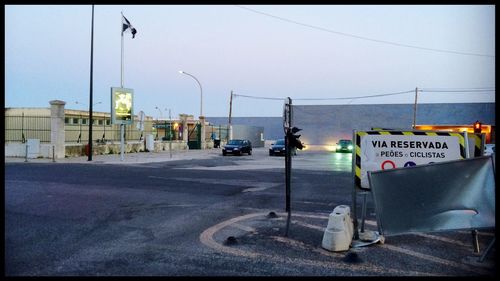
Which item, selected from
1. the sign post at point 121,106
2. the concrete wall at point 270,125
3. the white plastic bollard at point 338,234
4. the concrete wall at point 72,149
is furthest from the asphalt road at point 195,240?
the concrete wall at point 270,125

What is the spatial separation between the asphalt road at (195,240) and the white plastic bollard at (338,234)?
0.13 meters

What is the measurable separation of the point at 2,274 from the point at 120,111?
72.9 ft

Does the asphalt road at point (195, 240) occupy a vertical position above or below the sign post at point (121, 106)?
below

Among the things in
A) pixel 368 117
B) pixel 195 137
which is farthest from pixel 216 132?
pixel 368 117

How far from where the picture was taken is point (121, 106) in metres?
26.2

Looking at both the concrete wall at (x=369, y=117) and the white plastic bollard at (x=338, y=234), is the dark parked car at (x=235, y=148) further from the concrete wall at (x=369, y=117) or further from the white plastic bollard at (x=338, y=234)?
the white plastic bollard at (x=338, y=234)

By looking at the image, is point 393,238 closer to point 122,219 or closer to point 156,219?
point 156,219

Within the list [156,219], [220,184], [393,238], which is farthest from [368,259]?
[220,184]

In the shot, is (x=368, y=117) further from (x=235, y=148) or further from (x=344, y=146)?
(x=235, y=148)

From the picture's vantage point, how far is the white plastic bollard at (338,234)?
5.85 m

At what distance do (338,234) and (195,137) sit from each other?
38687 mm

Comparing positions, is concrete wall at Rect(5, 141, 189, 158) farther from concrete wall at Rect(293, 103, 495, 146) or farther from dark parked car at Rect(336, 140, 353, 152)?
concrete wall at Rect(293, 103, 495, 146)

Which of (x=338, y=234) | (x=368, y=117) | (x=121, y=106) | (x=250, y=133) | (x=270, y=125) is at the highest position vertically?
(x=368, y=117)

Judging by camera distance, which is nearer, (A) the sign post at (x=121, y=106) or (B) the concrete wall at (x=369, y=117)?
(A) the sign post at (x=121, y=106)
